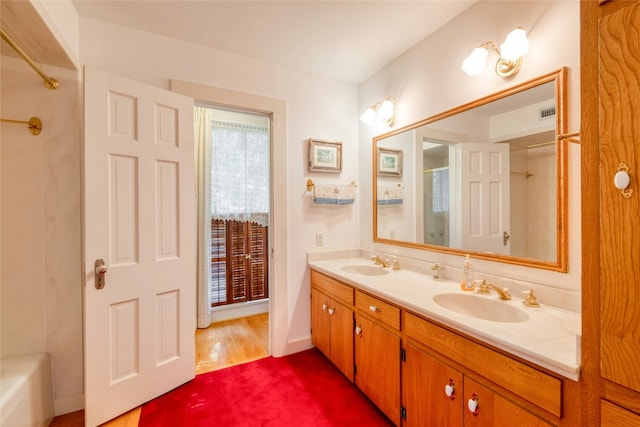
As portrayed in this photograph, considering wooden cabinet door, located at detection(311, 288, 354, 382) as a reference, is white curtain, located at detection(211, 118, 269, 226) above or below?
above

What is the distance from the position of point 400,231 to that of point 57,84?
98.3 inches

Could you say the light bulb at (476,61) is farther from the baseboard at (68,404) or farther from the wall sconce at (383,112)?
the baseboard at (68,404)

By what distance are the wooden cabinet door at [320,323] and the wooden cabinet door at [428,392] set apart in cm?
85

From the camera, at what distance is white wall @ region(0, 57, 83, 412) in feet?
5.24

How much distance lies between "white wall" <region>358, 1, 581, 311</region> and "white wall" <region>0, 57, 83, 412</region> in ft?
7.31

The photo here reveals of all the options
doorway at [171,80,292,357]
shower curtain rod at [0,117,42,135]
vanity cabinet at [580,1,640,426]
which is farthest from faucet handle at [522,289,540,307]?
shower curtain rod at [0,117,42,135]

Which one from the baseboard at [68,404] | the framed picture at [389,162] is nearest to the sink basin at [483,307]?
the framed picture at [389,162]

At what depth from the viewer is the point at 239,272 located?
3238 millimetres

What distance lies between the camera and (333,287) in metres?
2.06

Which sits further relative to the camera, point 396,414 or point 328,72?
point 328,72

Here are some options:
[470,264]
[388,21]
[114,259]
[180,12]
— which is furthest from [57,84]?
[470,264]

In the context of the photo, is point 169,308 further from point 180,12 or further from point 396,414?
point 180,12

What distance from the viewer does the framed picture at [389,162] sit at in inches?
87.9

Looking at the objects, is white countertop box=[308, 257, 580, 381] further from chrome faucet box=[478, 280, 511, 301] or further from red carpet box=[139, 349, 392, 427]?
red carpet box=[139, 349, 392, 427]
